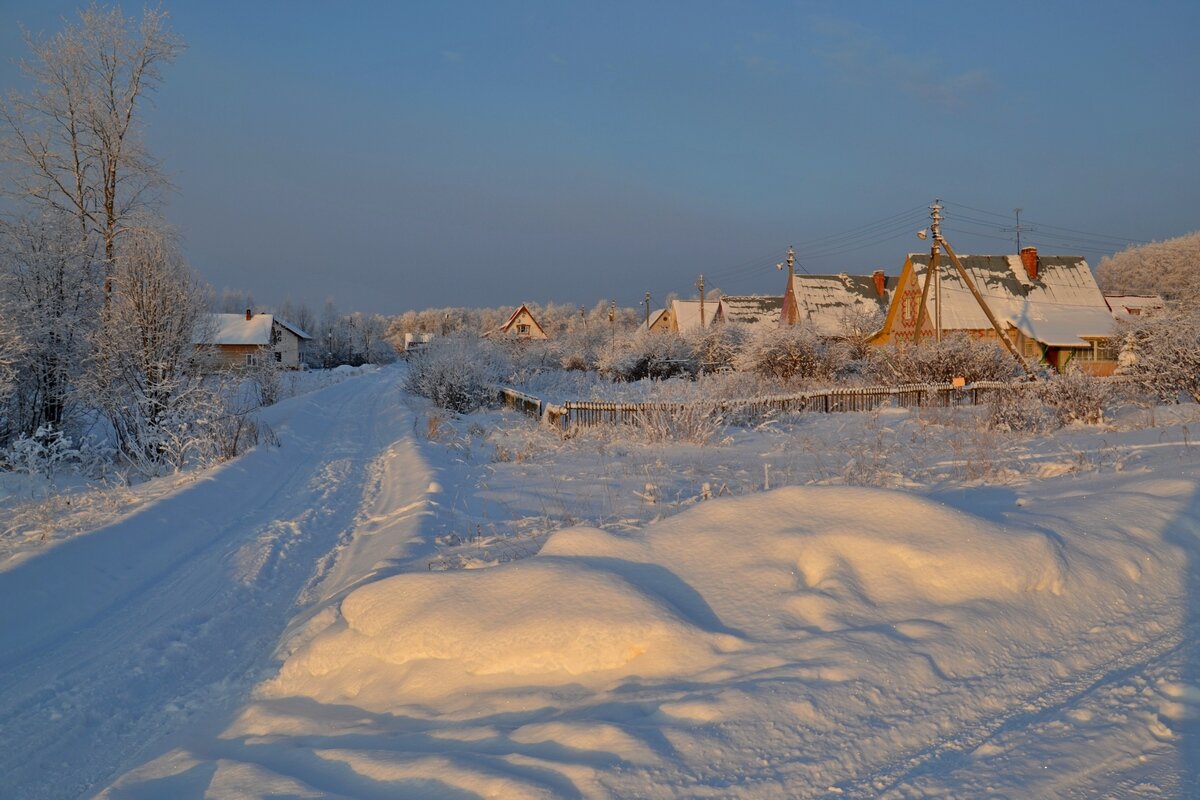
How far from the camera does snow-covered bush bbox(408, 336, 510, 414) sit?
24.7 m

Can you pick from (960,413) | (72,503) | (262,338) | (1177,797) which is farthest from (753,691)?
(262,338)

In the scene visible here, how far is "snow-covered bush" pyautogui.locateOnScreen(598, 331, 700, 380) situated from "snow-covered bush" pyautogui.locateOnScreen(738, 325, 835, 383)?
809cm

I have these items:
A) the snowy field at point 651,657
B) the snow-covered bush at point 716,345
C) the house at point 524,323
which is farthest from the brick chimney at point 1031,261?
the house at point 524,323

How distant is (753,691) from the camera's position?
3.45 meters

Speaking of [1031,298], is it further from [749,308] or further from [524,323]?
[524,323]

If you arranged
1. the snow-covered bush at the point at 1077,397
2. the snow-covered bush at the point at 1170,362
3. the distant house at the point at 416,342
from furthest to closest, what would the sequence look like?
the distant house at the point at 416,342
the snow-covered bush at the point at 1170,362
the snow-covered bush at the point at 1077,397

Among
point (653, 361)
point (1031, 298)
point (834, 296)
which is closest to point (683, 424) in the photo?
point (653, 361)

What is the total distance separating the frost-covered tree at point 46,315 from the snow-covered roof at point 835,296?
34.0m

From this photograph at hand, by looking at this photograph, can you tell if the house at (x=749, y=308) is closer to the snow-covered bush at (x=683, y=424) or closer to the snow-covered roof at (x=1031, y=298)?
the snow-covered roof at (x=1031, y=298)

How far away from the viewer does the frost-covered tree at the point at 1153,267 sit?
68.1 m

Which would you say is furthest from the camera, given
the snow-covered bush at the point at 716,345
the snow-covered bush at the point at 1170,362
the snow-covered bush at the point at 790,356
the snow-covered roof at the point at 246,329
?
the snow-covered roof at the point at 246,329

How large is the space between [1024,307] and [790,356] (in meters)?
14.6

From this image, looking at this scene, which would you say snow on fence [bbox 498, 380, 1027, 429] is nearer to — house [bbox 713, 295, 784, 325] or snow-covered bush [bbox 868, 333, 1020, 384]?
snow-covered bush [bbox 868, 333, 1020, 384]

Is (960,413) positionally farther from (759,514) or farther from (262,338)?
(262,338)
